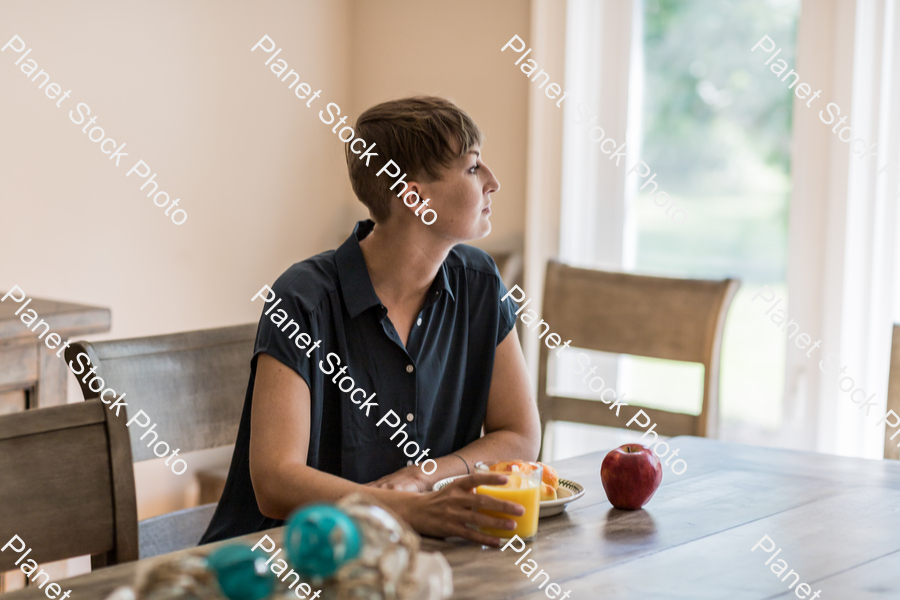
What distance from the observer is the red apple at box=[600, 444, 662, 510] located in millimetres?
1118

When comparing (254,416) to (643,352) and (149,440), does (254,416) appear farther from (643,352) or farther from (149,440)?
(643,352)

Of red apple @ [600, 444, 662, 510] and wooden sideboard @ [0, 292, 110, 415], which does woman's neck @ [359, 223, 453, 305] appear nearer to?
red apple @ [600, 444, 662, 510]

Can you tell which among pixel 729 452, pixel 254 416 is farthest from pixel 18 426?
pixel 729 452

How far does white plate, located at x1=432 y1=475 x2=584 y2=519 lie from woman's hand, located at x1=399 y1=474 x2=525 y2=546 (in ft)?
0.13

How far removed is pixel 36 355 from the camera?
166 centimetres

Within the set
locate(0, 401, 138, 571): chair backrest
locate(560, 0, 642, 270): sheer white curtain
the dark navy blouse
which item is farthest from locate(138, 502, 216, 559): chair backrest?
locate(560, 0, 642, 270): sheer white curtain

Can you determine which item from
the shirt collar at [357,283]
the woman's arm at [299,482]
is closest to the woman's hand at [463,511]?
the woman's arm at [299,482]

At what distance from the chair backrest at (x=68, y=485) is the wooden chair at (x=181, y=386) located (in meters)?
0.12

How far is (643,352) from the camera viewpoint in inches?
77.4

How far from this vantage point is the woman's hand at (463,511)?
3.23ft

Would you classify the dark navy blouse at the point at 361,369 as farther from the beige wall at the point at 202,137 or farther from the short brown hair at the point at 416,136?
the beige wall at the point at 202,137

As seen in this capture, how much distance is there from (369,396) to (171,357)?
310 millimetres

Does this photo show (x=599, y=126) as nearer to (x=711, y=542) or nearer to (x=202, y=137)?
(x=202, y=137)

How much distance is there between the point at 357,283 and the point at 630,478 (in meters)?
0.52
